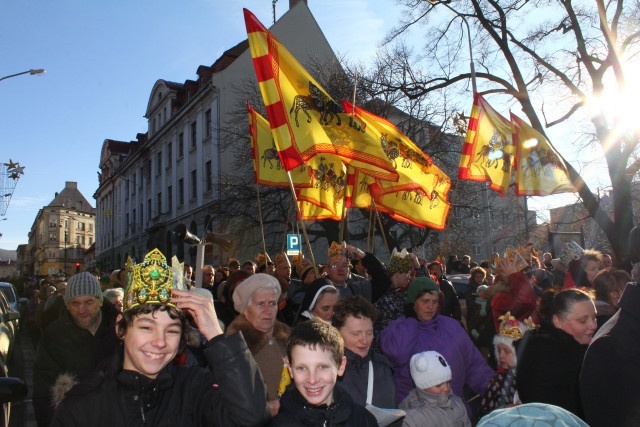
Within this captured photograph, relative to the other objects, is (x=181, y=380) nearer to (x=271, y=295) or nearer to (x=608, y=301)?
(x=271, y=295)

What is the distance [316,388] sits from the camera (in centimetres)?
267

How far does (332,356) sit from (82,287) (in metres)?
2.64

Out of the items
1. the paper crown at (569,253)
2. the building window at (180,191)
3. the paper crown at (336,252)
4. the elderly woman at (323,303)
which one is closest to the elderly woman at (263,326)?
the elderly woman at (323,303)

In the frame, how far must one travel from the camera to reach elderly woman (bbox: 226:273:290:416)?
373 centimetres

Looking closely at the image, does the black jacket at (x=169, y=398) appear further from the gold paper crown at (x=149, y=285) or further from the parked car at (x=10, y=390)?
the parked car at (x=10, y=390)

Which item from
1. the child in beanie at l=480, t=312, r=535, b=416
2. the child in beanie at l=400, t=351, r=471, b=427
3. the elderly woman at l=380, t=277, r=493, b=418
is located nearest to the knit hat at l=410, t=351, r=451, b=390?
the child in beanie at l=400, t=351, r=471, b=427

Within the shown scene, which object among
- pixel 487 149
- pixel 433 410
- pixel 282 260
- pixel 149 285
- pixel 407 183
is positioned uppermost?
pixel 487 149

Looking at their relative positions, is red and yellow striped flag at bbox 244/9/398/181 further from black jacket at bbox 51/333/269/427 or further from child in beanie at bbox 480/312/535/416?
black jacket at bbox 51/333/269/427

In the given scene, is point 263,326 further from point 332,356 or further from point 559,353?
point 559,353

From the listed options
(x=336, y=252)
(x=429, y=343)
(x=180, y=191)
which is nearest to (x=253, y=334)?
(x=429, y=343)

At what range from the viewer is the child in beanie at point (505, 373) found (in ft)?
12.7

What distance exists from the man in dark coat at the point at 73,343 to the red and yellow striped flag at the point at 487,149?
596 cm

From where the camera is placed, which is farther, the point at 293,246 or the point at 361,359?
the point at 293,246

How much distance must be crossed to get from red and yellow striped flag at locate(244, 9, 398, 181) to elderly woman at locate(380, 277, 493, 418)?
79.3 inches
